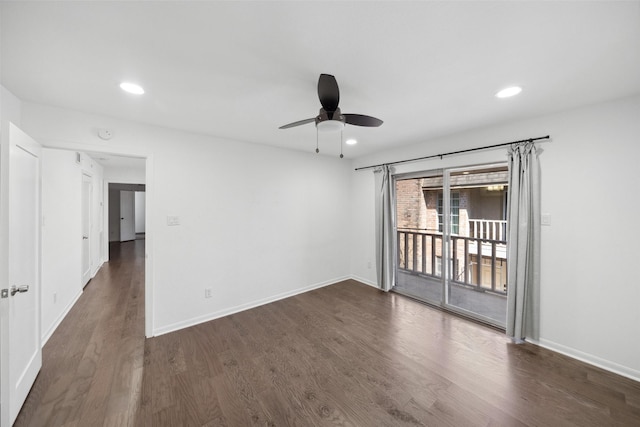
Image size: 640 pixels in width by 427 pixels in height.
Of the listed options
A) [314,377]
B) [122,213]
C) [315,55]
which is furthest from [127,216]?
[315,55]

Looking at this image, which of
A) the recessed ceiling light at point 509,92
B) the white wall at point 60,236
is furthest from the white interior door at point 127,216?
the recessed ceiling light at point 509,92

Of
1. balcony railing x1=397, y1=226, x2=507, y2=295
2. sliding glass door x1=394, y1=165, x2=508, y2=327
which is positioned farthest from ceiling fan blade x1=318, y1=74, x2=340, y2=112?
balcony railing x1=397, y1=226, x2=507, y2=295

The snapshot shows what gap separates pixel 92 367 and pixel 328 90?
125 inches

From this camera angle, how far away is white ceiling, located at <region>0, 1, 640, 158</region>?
118cm

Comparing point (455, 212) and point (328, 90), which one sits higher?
point (328, 90)

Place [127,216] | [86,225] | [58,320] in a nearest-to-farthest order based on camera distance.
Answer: [58,320] → [86,225] → [127,216]

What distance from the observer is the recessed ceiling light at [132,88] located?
1.85 metres

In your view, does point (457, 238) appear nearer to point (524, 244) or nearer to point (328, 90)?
point (524, 244)

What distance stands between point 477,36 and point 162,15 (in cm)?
169

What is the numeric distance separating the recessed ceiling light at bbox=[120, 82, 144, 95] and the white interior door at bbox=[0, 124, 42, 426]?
712 mm

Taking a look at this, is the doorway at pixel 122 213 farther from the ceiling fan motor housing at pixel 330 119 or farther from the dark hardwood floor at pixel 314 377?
the ceiling fan motor housing at pixel 330 119

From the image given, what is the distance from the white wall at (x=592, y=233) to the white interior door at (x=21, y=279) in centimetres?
444

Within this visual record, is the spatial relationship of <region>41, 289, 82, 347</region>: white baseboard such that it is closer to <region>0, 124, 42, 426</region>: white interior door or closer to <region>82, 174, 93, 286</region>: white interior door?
<region>0, 124, 42, 426</region>: white interior door

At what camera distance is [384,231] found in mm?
4082
